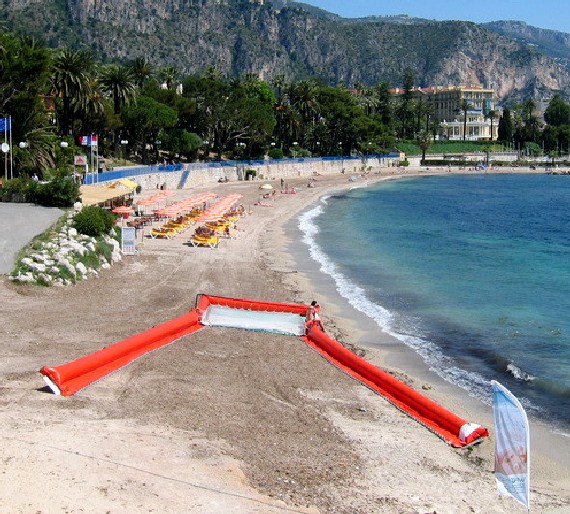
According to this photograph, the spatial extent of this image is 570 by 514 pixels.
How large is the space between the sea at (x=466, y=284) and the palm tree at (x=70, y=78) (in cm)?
1930

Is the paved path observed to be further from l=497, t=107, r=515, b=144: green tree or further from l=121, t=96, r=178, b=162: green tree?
l=497, t=107, r=515, b=144: green tree

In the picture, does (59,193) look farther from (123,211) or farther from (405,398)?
(405,398)

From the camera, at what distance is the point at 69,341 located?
17.3 m

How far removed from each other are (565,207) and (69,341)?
68991 mm

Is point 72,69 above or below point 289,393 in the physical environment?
above

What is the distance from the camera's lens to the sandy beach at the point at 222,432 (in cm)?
964

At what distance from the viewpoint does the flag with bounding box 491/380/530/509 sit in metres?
7.52

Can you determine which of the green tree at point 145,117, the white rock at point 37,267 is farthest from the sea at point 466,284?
the green tree at point 145,117

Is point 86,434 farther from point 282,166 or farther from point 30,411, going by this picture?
point 282,166

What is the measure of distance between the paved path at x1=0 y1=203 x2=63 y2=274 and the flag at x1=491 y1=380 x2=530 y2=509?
59.4 feet

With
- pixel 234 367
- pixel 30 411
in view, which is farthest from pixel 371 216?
pixel 30 411

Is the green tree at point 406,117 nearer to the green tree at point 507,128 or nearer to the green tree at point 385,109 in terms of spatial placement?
the green tree at point 385,109

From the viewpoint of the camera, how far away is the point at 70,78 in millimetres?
58375

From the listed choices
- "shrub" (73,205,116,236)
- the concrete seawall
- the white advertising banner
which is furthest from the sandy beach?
the concrete seawall
